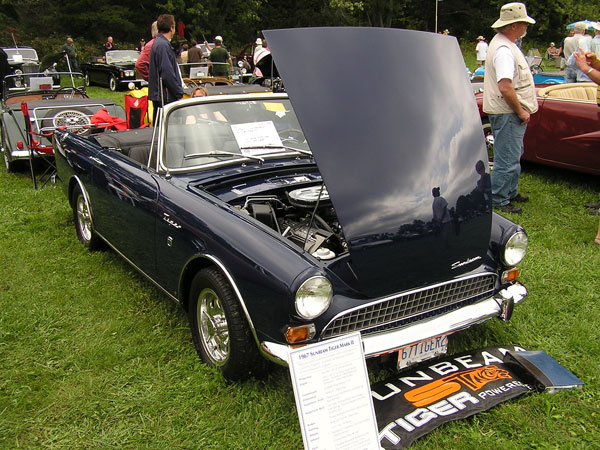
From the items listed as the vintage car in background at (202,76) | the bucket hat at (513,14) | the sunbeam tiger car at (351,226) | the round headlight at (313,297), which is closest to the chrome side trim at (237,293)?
the sunbeam tiger car at (351,226)

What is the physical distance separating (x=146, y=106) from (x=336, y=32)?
16.6ft

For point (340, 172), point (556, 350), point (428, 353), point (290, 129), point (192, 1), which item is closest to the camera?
point (340, 172)

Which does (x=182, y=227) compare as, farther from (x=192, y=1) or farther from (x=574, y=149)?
(x=192, y=1)

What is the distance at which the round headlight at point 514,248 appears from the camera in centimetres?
314

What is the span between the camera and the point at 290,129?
4.18 meters

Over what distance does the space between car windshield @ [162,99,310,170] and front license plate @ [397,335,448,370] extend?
1.75 m

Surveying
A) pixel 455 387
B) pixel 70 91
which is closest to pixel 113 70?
pixel 70 91

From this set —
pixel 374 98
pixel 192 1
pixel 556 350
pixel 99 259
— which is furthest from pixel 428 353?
pixel 192 1

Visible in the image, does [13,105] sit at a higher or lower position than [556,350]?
higher

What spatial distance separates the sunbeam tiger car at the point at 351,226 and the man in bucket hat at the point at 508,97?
7.57 feet

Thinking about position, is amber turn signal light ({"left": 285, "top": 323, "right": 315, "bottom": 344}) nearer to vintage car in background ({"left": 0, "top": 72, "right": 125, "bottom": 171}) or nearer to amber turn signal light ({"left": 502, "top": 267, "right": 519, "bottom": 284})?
amber turn signal light ({"left": 502, "top": 267, "right": 519, "bottom": 284})

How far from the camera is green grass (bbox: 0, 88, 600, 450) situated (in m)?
2.68

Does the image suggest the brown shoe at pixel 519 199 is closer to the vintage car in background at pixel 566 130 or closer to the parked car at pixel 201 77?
the vintage car in background at pixel 566 130

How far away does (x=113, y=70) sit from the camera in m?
18.9
